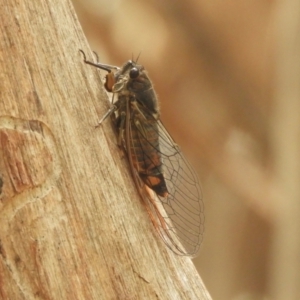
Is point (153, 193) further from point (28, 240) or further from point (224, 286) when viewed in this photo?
point (224, 286)

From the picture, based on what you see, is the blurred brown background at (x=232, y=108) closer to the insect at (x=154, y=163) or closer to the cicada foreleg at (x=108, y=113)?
the insect at (x=154, y=163)

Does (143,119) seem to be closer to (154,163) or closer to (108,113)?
(154,163)

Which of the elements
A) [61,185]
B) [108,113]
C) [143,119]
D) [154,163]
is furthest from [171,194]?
[61,185]

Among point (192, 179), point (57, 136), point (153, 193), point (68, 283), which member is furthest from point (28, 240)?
point (192, 179)

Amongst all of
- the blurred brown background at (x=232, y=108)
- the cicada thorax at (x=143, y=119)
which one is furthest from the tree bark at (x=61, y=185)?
the blurred brown background at (x=232, y=108)

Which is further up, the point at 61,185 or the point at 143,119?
the point at 143,119
